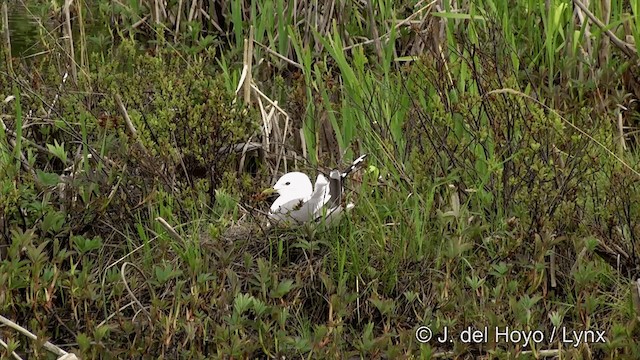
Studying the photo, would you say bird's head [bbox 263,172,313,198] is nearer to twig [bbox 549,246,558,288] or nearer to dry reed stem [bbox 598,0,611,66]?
twig [bbox 549,246,558,288]

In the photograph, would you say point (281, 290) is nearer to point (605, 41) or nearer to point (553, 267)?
point (553, 267)

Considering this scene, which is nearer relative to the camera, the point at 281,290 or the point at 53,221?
the point at 281,290

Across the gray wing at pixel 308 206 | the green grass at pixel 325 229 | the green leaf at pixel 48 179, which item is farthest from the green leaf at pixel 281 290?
the green leaf at pixel 48 179

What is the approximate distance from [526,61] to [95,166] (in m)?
2.04

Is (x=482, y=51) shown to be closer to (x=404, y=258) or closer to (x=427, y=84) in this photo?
(x=427, y=84)

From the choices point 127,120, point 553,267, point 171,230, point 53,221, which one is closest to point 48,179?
point 53,221

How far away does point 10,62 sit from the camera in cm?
459

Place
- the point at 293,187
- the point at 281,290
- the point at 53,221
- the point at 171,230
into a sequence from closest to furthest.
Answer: the point at 281,290
the point at 171,230
the point at 53,221
the point at 293,187

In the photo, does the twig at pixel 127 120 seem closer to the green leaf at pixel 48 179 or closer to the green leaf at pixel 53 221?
the green leaf at pixel 48 179

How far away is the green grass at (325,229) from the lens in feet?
10.3

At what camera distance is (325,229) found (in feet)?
11.6

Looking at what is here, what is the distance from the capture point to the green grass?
3.14m

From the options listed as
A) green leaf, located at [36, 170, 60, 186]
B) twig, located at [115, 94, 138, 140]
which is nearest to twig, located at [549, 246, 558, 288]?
twig, located at [115, 94, 138, 140]

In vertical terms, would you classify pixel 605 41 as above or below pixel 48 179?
below
